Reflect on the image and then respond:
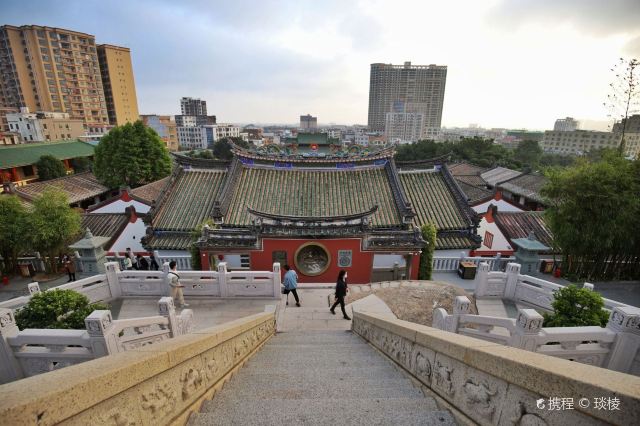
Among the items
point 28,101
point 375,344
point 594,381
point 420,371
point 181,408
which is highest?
point 28,101

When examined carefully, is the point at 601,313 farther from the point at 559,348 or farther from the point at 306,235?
the point at 306,235

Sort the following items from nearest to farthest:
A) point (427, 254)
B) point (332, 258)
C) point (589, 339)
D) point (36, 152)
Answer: point (589, 339), point (332, 258), point (427, 254), point (36, 152)

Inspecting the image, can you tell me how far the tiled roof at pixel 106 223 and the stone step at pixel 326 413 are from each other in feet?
51.8

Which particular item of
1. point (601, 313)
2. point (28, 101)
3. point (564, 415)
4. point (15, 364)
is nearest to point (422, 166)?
point (601, 313)

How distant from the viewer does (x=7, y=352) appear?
4922 mm

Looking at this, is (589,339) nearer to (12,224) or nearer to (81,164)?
(12,224)

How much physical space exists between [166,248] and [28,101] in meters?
71.3

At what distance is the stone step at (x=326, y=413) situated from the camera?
2779 millimetres

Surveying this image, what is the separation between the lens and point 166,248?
13.6m

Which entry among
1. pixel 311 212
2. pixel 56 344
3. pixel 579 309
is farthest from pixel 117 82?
pixel 579 309

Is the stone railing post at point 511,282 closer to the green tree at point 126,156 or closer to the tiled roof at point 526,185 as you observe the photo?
the tiled roof at point 526,185

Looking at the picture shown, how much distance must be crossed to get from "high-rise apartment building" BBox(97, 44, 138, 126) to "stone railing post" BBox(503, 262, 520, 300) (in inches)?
3153

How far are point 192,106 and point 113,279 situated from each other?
140401mm

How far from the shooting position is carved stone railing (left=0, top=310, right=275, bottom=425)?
1809 mm
